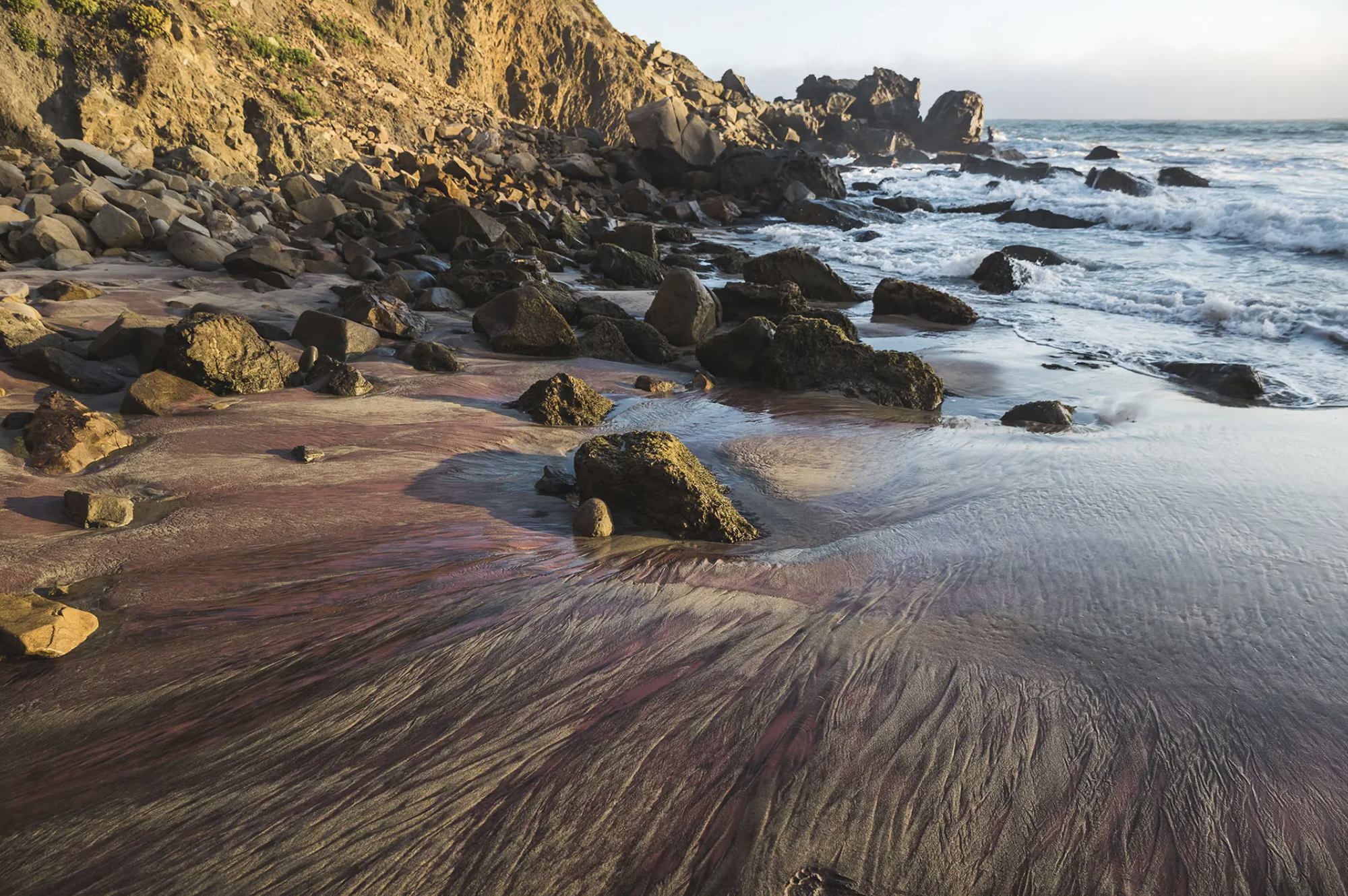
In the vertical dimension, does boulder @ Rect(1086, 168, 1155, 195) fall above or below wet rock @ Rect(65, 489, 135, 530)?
below

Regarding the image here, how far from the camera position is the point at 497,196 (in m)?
14.7

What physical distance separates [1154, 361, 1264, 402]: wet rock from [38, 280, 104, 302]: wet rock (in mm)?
8907

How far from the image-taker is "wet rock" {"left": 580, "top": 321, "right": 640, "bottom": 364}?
675cm

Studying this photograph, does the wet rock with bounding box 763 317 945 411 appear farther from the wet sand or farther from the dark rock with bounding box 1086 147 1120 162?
the dark rock with bounding box 1086 147 1120 162

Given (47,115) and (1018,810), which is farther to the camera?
(47,115)

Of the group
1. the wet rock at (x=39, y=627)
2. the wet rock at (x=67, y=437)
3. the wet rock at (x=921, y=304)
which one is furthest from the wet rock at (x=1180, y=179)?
the wet rock at (x=39, y=627)

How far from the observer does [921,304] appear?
9.23 meters

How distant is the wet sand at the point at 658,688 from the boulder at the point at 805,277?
6.53 meters

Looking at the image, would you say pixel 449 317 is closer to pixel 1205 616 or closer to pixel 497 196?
pixel 1205 616

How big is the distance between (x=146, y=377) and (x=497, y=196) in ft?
37.6

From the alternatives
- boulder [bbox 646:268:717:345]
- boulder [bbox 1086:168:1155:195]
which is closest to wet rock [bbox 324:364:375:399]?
boulder [bbox 646:268:717:345]

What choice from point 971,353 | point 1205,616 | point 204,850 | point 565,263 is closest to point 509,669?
point 204,850

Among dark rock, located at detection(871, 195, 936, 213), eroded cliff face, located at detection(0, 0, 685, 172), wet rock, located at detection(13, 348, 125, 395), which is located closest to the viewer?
wet rock, located at detection(13, 348, 125, 395)

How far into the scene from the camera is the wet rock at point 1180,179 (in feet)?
72.7
